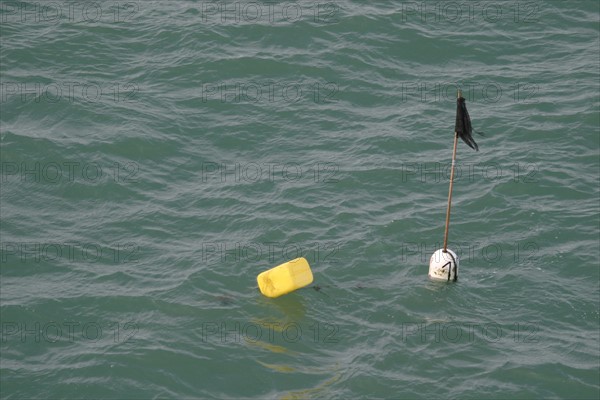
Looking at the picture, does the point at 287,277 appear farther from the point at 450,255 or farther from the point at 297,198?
the point at 297,198

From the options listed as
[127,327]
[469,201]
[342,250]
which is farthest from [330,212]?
[127,327]

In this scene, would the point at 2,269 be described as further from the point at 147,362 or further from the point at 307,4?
the point at 307,4

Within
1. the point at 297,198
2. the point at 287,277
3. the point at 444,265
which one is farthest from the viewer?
the point at 297,198

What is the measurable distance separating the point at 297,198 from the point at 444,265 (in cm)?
468

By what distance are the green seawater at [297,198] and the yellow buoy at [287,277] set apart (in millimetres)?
344

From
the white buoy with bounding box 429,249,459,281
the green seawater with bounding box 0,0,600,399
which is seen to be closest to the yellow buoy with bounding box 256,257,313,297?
the green seawater with bounding box 0,0,600,399

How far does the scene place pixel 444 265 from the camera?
21219 millimetres

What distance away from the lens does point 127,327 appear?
20.4 m

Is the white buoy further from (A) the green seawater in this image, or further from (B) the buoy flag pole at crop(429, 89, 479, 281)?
(A) the green seawater

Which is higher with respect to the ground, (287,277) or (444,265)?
(444,265)

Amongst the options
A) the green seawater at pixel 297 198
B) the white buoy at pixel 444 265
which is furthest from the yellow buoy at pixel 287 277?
the white buoy at pixel 444 265

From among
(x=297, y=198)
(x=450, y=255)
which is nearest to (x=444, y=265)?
(x=450, y=255)

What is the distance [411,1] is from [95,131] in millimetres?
11660

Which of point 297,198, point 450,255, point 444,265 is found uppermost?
point 297,198
